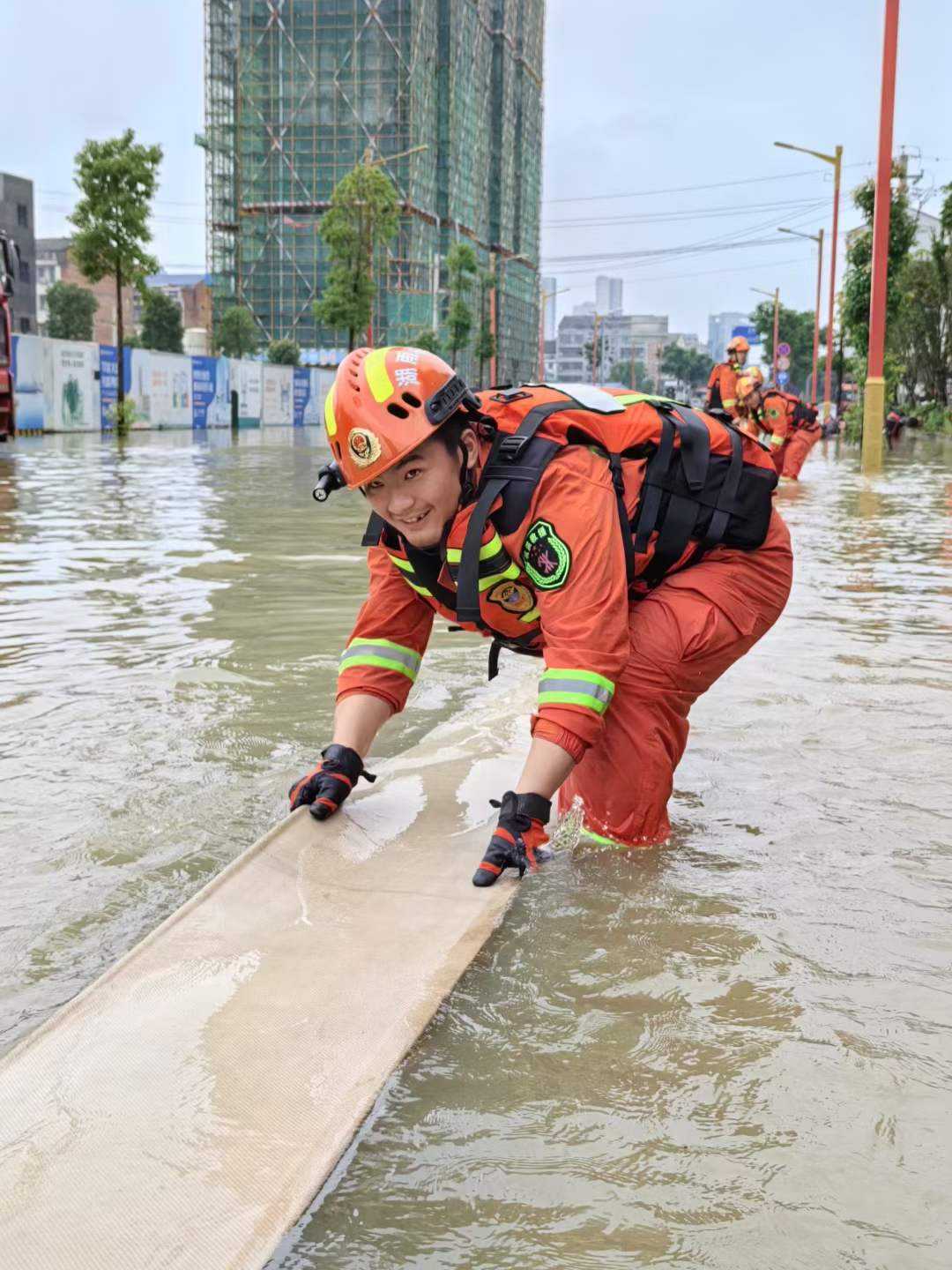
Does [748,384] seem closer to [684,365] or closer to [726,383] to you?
[726,383]

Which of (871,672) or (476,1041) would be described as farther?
(871,672)

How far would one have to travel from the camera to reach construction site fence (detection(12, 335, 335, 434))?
2869cm

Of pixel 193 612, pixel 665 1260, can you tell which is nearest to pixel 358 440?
pixel 665 1260

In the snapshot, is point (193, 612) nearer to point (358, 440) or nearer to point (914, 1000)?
point (358, 440)

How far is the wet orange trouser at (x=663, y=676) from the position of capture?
3260 millimetres

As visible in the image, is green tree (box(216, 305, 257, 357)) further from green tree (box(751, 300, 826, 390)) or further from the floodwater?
the floodwater

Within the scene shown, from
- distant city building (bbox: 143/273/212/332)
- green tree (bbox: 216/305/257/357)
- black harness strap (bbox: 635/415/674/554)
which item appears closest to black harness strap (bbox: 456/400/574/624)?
black harness strap (bbox: 635/415/674/554)

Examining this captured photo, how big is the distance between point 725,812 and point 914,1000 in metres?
1.26

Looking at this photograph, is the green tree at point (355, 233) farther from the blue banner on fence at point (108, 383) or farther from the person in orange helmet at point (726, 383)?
the person in orange helmet at point (726, 383)

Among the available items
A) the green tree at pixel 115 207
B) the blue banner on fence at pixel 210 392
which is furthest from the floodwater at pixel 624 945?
the blue banner on fence at pixel 210 392

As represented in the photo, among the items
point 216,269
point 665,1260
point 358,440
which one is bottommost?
point 665,1260

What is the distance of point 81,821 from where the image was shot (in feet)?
11.9

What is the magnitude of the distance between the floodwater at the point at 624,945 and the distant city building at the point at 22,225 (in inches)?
2948

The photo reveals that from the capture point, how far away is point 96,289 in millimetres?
113500
